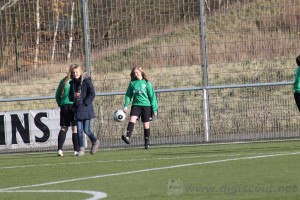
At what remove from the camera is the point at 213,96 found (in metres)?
23.9

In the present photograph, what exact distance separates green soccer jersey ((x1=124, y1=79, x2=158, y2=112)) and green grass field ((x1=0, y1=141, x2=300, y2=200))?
122cm

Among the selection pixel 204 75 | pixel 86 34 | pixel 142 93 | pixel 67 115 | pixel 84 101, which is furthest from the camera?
pixel 86 34

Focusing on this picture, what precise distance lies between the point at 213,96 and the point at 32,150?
443cm

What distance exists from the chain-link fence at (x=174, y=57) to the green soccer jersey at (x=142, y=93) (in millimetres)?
1478

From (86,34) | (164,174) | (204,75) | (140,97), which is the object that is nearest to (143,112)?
(140,97)

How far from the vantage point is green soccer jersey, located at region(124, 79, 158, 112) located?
21.9 metres

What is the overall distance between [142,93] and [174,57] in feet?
7.68

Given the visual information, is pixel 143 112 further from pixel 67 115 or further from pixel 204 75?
pixel 204 75

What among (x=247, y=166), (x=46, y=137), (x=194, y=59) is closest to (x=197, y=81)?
(x=194, y=59)

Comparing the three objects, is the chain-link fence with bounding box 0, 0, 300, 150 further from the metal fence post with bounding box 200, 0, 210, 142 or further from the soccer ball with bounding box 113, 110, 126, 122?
the soccer ball with bounding box 113, 110, 126, 122

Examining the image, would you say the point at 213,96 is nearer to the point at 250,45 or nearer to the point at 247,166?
the point at 250,45

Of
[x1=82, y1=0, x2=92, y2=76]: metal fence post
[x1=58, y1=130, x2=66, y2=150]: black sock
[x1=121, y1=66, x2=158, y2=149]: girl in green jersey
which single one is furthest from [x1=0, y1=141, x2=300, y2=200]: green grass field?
[x1=82, y1=0, x2=92, y2=76]: metal fence post

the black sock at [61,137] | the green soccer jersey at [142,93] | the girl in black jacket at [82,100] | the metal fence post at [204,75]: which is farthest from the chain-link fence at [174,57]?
the girl in black jacket at [82,100]

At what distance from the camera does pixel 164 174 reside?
14906 mm
